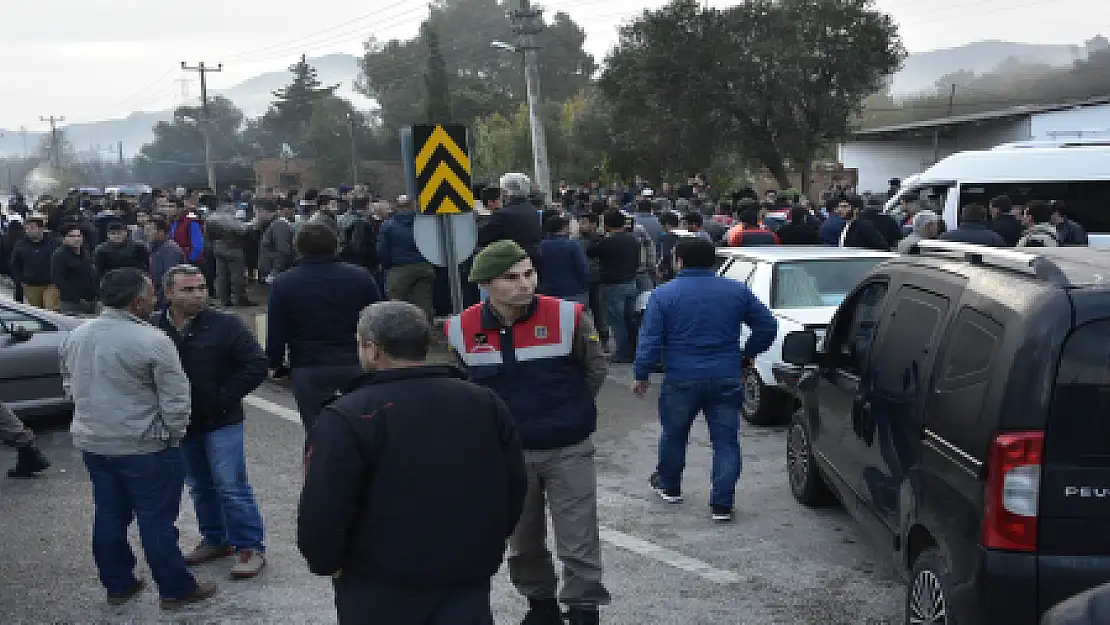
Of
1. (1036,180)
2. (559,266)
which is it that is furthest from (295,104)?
(559,266)

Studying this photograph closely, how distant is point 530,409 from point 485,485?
1.69m

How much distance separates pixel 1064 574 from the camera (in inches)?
148

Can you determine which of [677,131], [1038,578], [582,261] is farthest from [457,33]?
[1038,578]

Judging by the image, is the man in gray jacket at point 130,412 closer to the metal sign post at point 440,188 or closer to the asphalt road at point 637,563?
the asphalt road at point 637,563

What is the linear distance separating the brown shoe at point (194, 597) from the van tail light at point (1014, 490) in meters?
4.03

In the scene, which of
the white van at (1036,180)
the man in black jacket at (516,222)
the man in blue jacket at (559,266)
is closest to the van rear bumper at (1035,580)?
the man in black jacket at (516,222)

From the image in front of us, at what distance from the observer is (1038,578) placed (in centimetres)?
375

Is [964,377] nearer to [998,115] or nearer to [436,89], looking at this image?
[998,115]

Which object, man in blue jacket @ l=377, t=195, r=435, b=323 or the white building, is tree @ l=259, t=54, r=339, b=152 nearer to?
the white building

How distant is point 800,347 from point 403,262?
6.99 m

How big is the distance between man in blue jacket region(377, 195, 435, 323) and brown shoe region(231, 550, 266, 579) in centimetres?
632

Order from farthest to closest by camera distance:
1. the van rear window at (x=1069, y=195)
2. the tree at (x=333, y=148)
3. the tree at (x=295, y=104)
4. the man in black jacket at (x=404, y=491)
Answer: the tree at (x=295, y=104)
the tree at (x=333, y=148)
the van rear window at (x=1069, y=195)
the man in black jacket at (x=404, y=491)

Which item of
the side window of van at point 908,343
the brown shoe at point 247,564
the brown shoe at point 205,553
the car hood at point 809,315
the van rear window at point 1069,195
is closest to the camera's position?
the side window of van at point 908,343

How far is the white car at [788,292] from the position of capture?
9414mm
